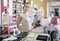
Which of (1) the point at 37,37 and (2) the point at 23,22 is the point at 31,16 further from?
(1) the point at 37,37

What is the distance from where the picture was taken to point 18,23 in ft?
6.75

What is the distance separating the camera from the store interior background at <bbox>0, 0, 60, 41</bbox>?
2.04 meters

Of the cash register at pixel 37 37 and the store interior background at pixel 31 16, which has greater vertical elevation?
the store interior background at pixel 31 16

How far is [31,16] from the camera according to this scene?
6.77 ft

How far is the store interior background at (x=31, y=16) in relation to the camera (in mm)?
2039

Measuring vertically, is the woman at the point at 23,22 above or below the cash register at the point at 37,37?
above

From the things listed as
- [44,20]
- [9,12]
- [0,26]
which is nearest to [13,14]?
[9,12]

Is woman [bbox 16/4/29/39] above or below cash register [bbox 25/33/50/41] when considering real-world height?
above

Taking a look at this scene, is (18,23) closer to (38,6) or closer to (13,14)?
(13,14)

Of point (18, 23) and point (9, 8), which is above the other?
point (9, 8)

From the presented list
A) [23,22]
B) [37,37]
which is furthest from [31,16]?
[37,37]

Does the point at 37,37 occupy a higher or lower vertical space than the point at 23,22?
lower

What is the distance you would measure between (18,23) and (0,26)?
0.18 m

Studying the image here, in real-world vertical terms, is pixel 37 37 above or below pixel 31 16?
below
